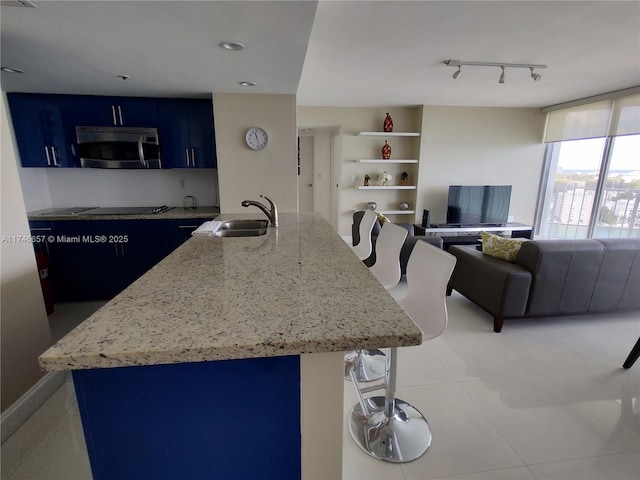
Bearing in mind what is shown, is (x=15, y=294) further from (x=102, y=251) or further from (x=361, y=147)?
(x=361, y=147)

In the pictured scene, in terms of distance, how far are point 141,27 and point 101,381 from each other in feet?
6.01

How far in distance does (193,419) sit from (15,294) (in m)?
1.61

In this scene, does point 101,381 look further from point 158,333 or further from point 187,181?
point 187,181

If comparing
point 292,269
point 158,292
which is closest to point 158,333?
point 158,292

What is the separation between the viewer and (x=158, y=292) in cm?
109

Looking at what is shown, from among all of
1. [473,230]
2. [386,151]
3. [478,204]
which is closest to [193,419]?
[386,151]

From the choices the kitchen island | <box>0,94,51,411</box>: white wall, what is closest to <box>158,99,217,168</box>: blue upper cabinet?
<box>0,94,51,411</box>: white wall

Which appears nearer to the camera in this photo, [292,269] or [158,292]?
[158,292]

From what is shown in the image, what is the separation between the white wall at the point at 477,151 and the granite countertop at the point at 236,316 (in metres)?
4.59

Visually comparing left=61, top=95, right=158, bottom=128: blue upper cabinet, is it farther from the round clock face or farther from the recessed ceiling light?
the recessed ceiling light

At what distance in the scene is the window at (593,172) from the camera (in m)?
4.27

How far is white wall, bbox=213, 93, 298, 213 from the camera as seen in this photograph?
317cm

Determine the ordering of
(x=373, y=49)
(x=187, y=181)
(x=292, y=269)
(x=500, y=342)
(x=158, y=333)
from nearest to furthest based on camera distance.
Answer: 1. (x=158, y=333)
2. (x=292, y=269)
3. (x=500, y=342)
4. (x=373, y=49)
5. (x=187, y=181)

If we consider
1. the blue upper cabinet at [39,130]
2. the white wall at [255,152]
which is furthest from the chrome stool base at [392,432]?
the blue upper cabinet at [39,130]
